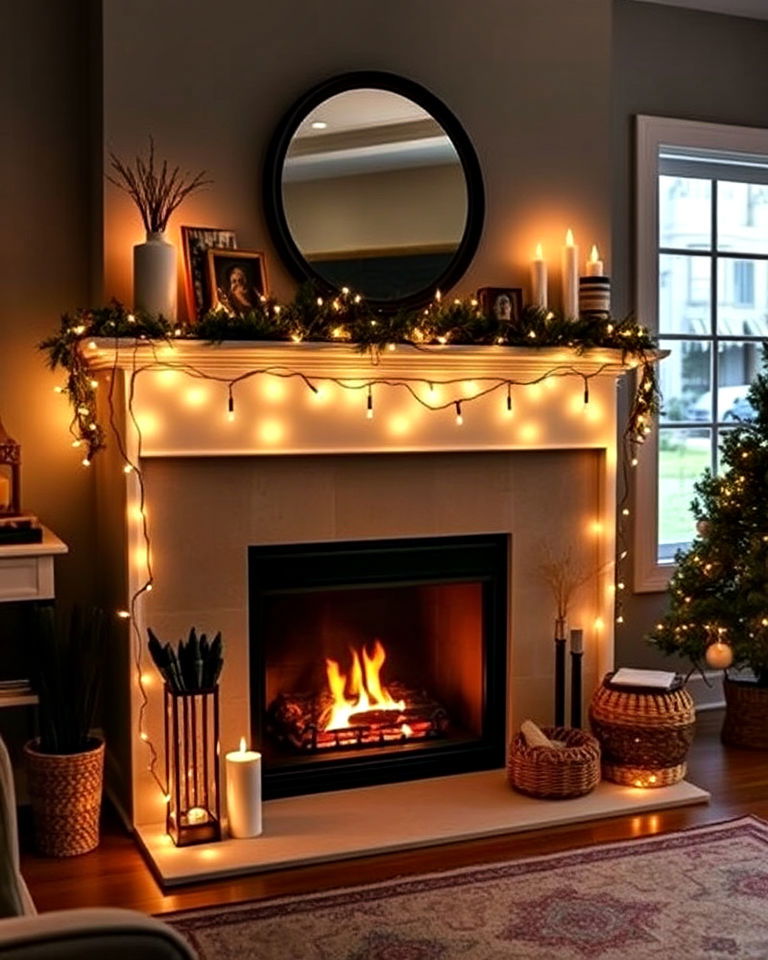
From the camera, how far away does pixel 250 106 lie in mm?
3473

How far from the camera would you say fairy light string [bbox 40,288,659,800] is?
126 inches

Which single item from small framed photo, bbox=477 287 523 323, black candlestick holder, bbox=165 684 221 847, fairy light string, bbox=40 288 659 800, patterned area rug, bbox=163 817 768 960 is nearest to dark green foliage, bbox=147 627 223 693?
black candlestick holder, bbox=165 684 221 847

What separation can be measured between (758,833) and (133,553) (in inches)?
77.2

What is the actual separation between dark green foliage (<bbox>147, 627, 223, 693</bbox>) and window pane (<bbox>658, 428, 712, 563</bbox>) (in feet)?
7.00

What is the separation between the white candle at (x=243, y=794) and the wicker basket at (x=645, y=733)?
1130 mm

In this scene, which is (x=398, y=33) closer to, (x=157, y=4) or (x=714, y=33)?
(x=157, y=4)

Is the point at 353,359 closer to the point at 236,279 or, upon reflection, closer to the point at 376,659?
the point at 236,279

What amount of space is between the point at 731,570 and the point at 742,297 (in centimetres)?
129

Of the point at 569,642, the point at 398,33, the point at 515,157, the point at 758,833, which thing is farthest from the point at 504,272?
the point at 758,833

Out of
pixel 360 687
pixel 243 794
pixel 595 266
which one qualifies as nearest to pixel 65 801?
pixel 243 794

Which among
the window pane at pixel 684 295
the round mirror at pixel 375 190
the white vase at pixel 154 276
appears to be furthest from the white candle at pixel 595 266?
the white vase at pixel 154 276

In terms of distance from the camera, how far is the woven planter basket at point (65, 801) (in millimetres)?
3178

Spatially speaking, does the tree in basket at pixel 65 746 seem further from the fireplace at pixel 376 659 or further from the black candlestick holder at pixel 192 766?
the fireplace at pixel 376 659

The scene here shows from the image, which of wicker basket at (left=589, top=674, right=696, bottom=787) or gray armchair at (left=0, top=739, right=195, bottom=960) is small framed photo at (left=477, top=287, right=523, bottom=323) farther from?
gray armchair at (left=0, top=739, right=195, bottom=960)
